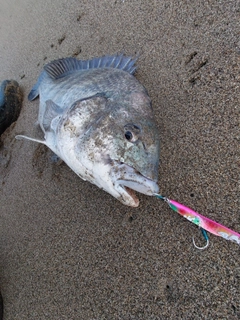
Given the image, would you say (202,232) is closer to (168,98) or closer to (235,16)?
(168,98)

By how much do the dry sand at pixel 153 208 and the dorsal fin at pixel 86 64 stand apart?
132 mm

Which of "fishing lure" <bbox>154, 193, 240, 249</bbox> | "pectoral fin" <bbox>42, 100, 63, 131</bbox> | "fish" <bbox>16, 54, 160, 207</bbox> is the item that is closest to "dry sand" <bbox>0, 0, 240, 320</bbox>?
"fishing lure" <bbox>154, 193, 240, 249</bbox>

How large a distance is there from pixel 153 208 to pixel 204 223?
36 cm

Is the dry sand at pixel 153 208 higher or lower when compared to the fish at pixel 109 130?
lower

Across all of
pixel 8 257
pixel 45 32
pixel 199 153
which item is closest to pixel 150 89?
pixel 199 153

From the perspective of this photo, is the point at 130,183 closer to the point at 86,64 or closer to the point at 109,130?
the point at 109,130

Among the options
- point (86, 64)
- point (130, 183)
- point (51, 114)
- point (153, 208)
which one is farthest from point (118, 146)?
point (86, 64)

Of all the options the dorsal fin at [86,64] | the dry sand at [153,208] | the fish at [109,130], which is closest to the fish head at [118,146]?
the fish at [109,130]

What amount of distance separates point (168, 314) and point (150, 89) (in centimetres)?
155

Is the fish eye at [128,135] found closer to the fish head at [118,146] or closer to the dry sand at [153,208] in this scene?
the fish head at [118,146]

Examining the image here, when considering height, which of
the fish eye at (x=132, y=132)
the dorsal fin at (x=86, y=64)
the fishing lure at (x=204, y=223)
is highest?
the dorsal fin at (x=86, y=64)

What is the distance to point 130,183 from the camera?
1469mm

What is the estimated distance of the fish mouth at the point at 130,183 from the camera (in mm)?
1471

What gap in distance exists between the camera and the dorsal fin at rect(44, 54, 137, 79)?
2332mm
